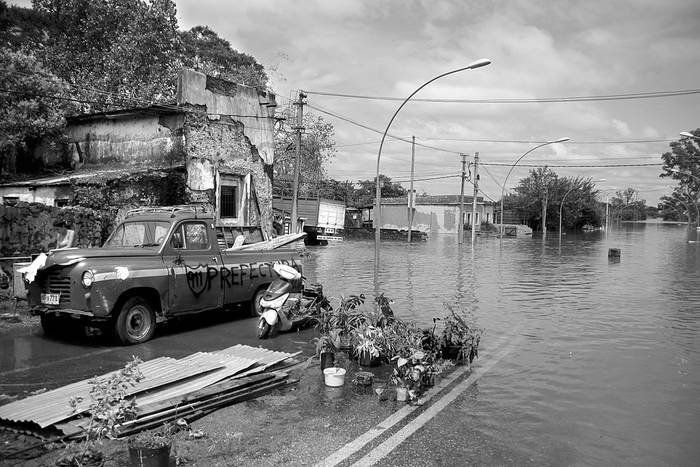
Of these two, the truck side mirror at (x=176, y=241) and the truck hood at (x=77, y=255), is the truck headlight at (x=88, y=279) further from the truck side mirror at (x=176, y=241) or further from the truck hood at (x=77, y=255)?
the truck side mirror at (x=176, y=241)

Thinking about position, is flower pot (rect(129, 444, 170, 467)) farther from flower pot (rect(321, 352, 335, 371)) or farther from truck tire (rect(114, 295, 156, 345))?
truck tire (rect(114, 295, 156, 345))

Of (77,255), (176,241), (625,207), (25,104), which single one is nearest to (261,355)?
(176,241)

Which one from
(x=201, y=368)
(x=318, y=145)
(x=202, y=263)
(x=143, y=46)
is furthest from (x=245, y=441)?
(x=318, y=145)

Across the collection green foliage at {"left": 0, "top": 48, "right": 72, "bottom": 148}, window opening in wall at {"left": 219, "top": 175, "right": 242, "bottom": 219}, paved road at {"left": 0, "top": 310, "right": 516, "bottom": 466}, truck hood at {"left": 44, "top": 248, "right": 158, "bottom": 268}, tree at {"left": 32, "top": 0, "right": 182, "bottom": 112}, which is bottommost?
paved road at {"left": 0, "top": 310, "right": 516, "bottom": 466}

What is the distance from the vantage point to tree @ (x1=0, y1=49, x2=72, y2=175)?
1991cm

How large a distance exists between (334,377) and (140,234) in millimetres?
4660

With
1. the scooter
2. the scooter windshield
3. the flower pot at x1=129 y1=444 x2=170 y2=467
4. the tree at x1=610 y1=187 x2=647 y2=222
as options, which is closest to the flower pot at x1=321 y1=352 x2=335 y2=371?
the scooter

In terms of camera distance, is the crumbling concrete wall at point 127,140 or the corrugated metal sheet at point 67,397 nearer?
the corrugated metal sheet at point 67,397

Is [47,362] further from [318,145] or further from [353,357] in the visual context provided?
[318,145]

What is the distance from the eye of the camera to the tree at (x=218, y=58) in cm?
3828

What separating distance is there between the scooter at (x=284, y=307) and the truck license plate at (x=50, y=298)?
3020mm

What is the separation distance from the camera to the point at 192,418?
5.10 meters

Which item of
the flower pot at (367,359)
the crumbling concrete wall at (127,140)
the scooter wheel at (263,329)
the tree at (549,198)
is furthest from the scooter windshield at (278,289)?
the tree at (549,198)

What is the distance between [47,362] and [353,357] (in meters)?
4.06
